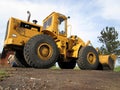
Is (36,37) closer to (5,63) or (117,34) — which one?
(5,63)

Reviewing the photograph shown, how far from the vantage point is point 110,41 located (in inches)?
2363

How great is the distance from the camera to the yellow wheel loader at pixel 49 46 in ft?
42.5

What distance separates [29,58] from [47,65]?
1.04 metres

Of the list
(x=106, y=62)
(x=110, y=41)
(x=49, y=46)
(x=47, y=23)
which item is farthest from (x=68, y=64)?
(x=110, y=41)

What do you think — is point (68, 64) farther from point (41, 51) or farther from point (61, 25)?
point (41, 51)

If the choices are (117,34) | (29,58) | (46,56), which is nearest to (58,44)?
(46,56)

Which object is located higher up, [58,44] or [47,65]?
[58,44]

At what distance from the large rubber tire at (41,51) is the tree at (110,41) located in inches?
1650

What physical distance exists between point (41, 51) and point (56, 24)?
2.43 meters

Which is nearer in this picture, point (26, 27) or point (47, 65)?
point (47, 65)

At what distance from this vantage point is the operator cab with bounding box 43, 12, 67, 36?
1501cm

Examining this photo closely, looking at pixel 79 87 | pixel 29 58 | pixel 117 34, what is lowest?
pixel 79 87

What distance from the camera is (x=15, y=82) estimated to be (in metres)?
7.27

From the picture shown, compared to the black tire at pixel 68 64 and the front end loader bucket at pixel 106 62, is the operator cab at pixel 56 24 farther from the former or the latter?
the front end loader bucket at pixel 106 62
